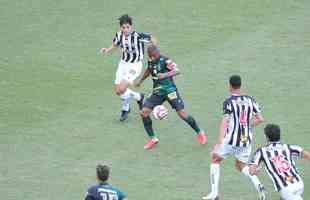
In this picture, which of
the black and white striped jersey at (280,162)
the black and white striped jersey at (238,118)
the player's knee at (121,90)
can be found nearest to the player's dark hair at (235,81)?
the black and white striped jersey at (238,118)

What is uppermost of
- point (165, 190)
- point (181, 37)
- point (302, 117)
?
point (181, 37)

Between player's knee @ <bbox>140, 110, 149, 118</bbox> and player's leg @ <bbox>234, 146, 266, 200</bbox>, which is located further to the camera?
player's knee @ <bbox>140, 110, 149, 118</bbox>

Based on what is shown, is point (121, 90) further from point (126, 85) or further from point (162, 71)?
point (162, 71)

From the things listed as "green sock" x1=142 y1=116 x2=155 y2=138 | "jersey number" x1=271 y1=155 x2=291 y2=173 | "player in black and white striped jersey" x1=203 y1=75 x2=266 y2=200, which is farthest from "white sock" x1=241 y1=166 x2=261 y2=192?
"green sock" x1=142 y1=116 x2=155 y2=138

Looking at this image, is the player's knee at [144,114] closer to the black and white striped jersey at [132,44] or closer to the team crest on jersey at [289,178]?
the black and white striped jersey at [132,44]

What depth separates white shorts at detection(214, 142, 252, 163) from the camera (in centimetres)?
1453

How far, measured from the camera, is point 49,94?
63.0ft

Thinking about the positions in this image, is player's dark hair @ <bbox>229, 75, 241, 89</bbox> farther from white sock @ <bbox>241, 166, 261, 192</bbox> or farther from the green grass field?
the green grass field

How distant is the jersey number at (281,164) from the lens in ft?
43.7

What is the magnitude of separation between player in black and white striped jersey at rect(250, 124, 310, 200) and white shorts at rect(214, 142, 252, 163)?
1064mm

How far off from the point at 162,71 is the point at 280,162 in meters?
3.80

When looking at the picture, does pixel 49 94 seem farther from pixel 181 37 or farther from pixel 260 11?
pixel 260 11

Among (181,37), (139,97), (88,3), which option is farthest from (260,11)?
(139,97)

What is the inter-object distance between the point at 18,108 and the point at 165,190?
4.87m
